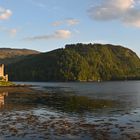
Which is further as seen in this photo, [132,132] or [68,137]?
[132,132]

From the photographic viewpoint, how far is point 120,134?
4338 centimetres

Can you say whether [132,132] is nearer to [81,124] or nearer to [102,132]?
[102,132]

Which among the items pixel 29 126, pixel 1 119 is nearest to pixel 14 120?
pixel 1 119

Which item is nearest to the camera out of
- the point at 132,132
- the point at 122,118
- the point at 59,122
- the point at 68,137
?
the point at 68,137

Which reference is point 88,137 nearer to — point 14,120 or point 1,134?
point 1,134

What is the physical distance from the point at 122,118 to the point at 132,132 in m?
13.1

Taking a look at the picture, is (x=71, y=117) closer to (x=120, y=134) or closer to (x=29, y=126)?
(x=29, y=126)

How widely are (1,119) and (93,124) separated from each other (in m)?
15.8

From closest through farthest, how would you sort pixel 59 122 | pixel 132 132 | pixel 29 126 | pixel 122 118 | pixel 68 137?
pixel 68 137 < pixel 132 132 < pixel 29 126 < pixel 59 122 < pixel 122 118

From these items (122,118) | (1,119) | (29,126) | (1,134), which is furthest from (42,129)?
(122,118)

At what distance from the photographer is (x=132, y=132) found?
4462 cm

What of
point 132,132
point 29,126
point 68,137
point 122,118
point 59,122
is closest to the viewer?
point 68,137

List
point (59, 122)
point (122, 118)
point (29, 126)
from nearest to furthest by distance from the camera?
point (29, 126) → point (59, 122) → point (122, 118)

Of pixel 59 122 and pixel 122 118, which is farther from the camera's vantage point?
pixel 122 118
